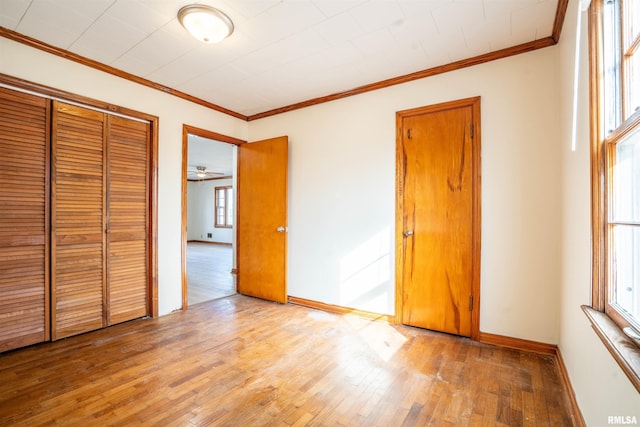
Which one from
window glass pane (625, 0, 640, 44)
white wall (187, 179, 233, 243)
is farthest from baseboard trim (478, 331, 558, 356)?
white wall (187, 179, 233, 243)

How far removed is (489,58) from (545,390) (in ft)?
8.38

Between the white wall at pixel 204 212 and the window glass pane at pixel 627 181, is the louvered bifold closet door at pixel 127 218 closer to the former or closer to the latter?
the window glass pane at pixel 627 181

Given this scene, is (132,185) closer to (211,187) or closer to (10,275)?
(10,275)

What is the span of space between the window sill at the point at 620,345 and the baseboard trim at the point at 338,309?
1886 mm

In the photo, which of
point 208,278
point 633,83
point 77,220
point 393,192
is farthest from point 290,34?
point 208,278

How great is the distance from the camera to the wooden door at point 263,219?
3.65 m

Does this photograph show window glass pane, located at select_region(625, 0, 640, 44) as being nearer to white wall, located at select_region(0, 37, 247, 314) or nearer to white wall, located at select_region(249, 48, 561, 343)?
white wall, located at select_region(249, 48, 561, 343)

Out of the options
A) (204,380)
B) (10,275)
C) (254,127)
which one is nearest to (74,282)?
(10,275)

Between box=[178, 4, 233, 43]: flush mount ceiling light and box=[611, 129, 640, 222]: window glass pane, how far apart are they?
236 cm

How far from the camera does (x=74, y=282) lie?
2590 mm

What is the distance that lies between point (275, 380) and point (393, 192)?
1988 mm

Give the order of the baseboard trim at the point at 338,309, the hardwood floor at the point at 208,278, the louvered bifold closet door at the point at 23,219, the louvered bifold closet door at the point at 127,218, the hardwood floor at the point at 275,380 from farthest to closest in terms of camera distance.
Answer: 1. the hardwood floor at the point at 208,278
2. the baseboard trim at the point at 338,309
3. the louvered bifold closet door at the point at 127,218
4. the louvered bifold closet door at the point at 23,219
5. the hardwood floor at the point at 275,380

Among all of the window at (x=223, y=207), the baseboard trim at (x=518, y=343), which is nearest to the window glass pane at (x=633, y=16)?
the baseboard trim at (x=518, y=343)

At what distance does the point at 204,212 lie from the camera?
11062mm
